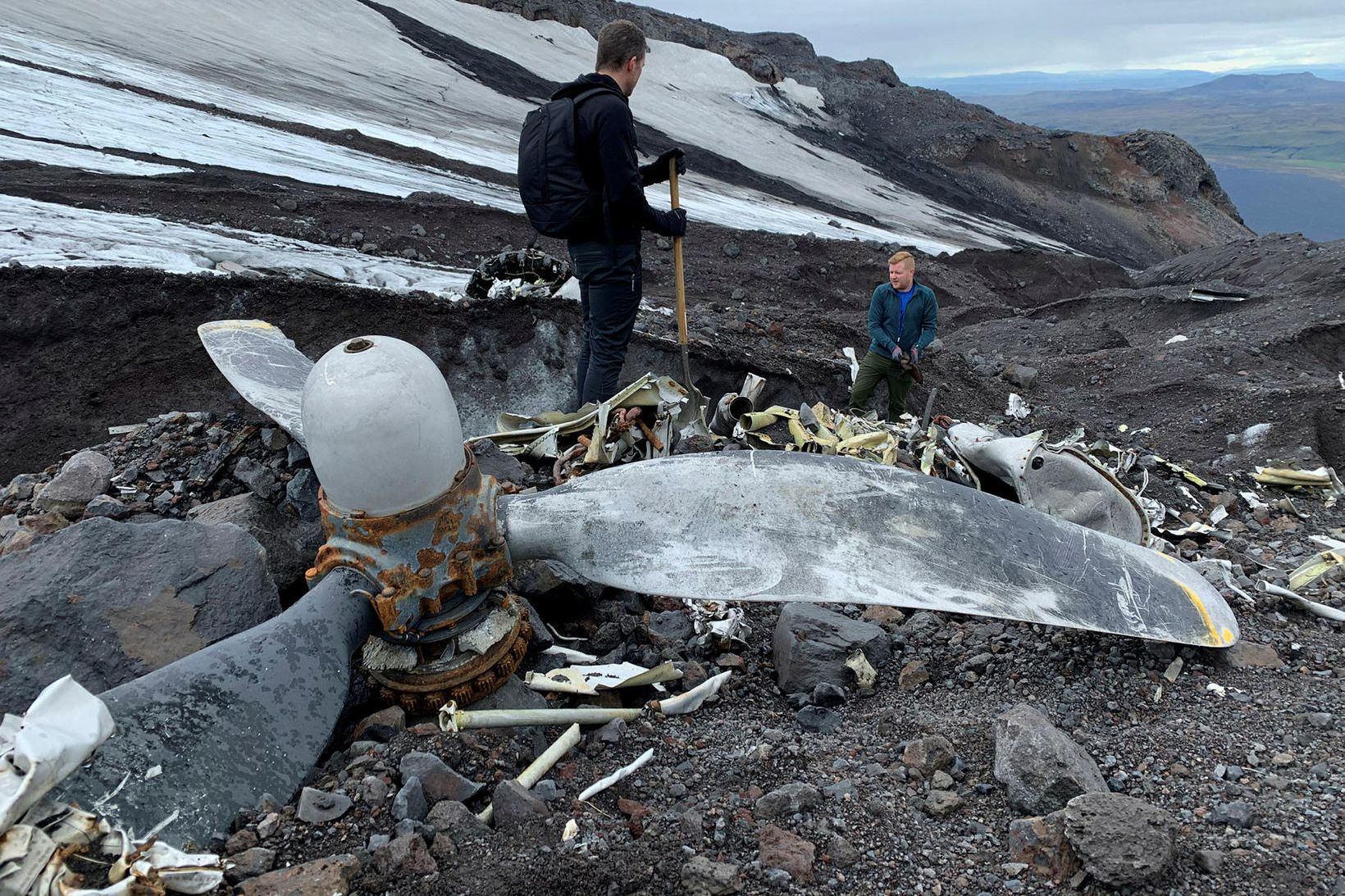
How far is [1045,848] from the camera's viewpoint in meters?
1.77

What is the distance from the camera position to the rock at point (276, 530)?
3072mm

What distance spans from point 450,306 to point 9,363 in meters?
2.76

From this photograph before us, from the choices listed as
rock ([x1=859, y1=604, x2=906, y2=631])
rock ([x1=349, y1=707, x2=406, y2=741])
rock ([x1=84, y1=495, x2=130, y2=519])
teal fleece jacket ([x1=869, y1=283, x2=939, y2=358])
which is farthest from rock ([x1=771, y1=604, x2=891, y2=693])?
teal fleece jacket ([x1=869, y1=283, x2=939, y2=358])

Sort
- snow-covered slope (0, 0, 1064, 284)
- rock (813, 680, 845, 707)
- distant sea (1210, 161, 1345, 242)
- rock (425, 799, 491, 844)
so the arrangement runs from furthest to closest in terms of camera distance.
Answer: distant sea (1210, 161, 1345, 242) < snow-covered slope (0, 0, 1064, 284) < rock (813, 680, 845, 707) < rock (425, 799, 491, 844)

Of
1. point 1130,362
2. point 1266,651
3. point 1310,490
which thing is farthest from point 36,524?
point 1130,362

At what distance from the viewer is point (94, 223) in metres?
6.43

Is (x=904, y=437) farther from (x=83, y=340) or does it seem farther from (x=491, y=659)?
(x=83, y=340)

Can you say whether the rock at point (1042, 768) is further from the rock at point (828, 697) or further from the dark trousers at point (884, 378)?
the dark trousers at point (884, 378)

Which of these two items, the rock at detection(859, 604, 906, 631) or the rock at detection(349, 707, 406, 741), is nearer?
the rock at detection(349, 707, 406, 741)

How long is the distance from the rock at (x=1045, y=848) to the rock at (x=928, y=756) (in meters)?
0.28

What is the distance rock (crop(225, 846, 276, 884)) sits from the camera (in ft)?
5.34

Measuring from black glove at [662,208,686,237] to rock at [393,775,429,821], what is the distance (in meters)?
2.75

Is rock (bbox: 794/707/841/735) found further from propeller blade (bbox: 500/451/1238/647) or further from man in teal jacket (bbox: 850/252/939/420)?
man in teal jacket (bbox: 850/252/939/420)

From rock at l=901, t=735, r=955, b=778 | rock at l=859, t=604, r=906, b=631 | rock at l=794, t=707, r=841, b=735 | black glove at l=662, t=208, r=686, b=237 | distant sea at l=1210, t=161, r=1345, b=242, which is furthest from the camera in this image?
distant sea at l=1210, t=161, r=1345, b=242
